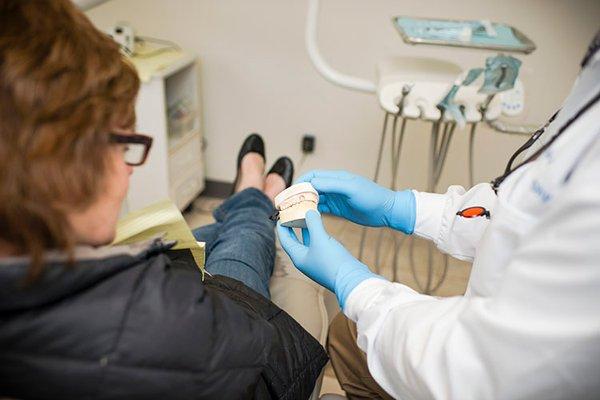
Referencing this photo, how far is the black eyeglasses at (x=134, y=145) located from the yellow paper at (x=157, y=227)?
16 cm

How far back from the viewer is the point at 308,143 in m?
2.20

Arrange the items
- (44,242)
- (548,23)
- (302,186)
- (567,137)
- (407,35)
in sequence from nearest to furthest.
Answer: (44,242) → (567,137) → (302,186) → (407,35) → (548,23)

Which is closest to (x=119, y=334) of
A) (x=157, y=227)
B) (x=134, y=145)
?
(x=134, y=145)

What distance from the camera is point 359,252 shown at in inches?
75.5

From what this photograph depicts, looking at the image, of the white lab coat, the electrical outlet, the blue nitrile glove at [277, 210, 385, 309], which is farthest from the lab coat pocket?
the electrical outlet

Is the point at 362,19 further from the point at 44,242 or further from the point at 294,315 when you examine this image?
the point at 44,242

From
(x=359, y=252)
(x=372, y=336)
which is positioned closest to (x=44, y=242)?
(x=372, y=336)

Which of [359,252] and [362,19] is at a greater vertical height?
[362,19]

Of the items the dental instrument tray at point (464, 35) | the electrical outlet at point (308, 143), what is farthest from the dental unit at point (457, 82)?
the electrical outlet at point (308, 143)

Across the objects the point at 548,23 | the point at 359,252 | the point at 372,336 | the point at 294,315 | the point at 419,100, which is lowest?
the point at 359,252

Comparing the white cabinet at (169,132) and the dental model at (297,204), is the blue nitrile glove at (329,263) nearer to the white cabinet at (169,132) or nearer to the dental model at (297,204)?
the dental model at (297,204)

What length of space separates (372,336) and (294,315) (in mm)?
337

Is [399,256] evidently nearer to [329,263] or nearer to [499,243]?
[329,263]

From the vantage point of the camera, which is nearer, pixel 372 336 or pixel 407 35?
pixel 372 336
